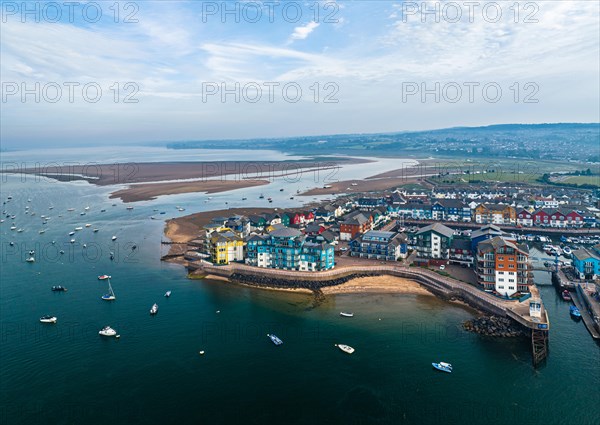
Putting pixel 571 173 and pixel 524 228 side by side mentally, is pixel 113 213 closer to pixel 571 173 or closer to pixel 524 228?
pixel 524 228

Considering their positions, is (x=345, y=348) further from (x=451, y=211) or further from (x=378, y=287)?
(x=451, y=211)

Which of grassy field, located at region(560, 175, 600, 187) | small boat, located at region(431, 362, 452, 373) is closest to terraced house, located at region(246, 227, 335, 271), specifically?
small boat, located at region(431, 362, 452, 373)

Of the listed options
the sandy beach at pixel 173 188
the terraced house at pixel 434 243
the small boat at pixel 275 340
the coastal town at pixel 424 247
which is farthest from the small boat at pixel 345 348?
the sandy beach at pixel 173 188

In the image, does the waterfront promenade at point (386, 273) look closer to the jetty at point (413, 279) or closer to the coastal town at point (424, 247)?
the jetty at point (413, 279)

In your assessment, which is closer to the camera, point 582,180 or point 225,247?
point 225,247

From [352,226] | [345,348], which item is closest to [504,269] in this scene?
[345,348]
